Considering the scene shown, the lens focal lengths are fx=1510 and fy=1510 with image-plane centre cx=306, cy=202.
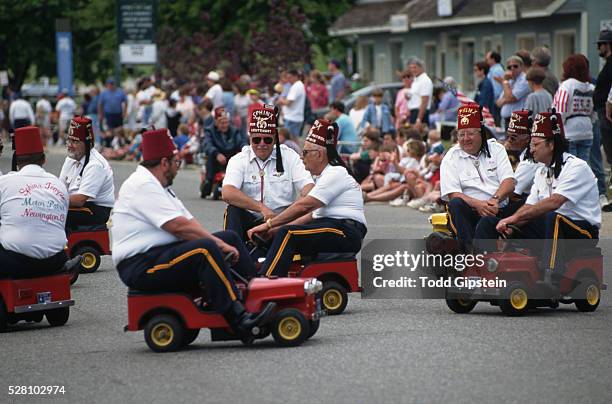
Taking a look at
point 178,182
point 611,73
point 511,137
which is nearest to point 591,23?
point 178,182

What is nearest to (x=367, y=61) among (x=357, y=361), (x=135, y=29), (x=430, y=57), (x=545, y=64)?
(x=430, y=57)

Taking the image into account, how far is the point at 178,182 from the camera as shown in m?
29.3

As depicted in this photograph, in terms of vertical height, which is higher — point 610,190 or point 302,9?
point 302,9

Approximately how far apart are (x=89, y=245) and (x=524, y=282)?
5772 mm

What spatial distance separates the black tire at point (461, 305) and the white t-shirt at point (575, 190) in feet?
3.14

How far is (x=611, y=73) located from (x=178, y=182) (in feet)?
40.8

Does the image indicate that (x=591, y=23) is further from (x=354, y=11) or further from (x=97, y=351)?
(x=97, y=351)

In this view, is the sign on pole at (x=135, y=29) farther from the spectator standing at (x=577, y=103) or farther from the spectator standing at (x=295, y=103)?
the spectator standing at (x=577, y=103)

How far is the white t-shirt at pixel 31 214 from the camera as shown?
464 inches

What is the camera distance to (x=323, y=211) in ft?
40.4

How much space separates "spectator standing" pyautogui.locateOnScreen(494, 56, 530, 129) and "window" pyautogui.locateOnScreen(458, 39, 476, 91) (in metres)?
23.1

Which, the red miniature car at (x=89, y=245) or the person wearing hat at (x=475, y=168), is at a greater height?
the person wearing hat at (x=475, y=168)

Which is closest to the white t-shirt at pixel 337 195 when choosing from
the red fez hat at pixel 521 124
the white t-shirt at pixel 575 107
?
the red fez hat at pixel 521 124

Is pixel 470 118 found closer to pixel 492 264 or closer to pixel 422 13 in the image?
pixel 492 264
